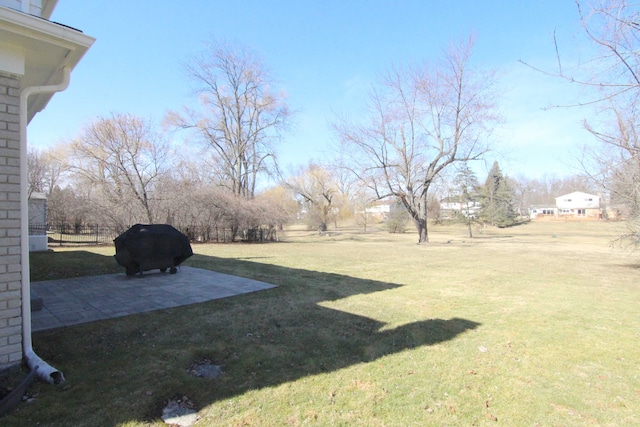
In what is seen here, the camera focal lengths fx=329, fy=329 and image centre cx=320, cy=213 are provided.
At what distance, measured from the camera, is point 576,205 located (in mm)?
63625

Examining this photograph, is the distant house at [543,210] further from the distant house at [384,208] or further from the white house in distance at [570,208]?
the distant house at [384,208]

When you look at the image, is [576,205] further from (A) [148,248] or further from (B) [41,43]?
(B) [41,43]

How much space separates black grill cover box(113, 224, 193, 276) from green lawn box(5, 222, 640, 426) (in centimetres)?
293

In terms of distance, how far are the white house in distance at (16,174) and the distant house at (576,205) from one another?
7040 cm

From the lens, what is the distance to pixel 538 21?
12.0 feet

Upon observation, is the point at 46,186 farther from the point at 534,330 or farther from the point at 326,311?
the point at 534,330

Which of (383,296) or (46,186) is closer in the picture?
(383,296)

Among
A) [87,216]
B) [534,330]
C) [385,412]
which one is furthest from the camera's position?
[87,216]

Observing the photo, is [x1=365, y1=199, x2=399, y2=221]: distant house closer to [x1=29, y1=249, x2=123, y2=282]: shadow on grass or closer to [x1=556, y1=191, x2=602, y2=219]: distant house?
[x1=29, y1=249, x2=123, y2=282]: shadow on grass

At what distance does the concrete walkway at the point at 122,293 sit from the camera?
4.61 m

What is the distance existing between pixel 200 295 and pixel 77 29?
171 inches

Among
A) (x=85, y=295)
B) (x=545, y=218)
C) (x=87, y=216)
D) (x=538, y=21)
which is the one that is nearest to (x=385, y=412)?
(x=538, y=21)

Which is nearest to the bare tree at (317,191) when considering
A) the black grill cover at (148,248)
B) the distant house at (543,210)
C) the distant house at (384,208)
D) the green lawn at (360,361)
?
the distant house at (384,208)

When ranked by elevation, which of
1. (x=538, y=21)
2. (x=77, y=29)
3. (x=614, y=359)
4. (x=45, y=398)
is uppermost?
(x=538, y=21)
